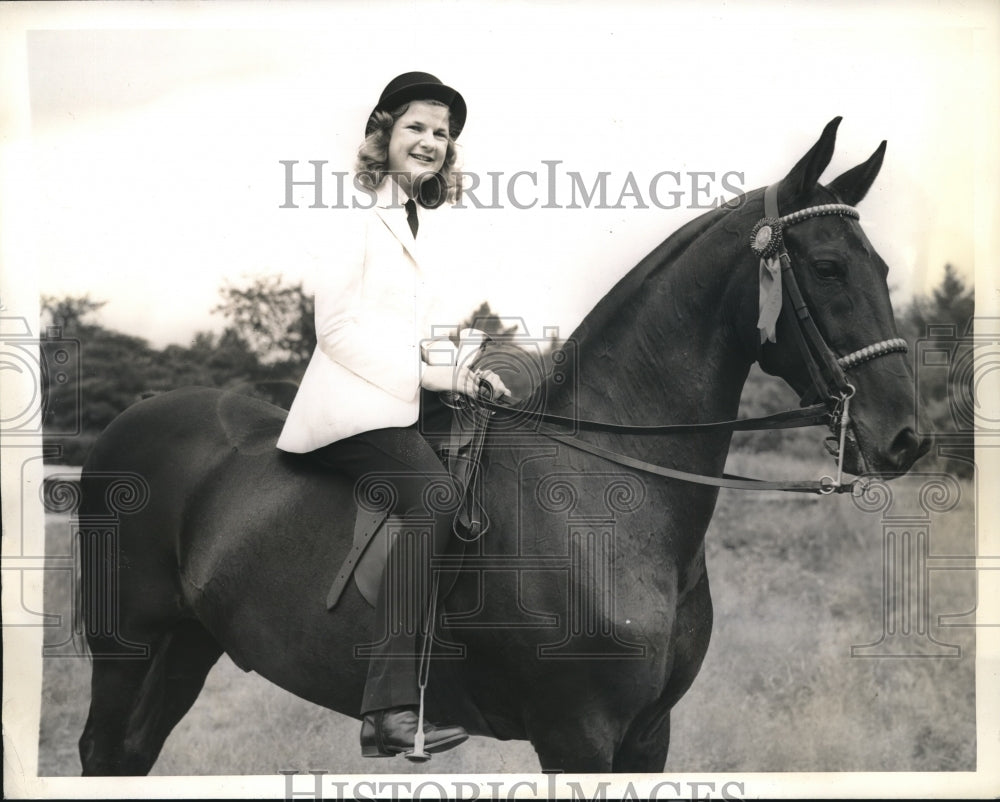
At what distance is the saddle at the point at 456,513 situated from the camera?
12.7ft

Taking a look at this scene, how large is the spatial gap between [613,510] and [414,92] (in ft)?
6.30

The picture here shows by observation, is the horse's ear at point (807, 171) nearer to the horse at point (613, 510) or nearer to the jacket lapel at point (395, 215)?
the horse at point (613, 510)

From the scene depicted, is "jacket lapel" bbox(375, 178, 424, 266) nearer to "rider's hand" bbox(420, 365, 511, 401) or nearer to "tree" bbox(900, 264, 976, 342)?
"rider's hand" bbox(420, 365, 511, 401)

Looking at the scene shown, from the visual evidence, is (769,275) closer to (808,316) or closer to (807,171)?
(808,316)

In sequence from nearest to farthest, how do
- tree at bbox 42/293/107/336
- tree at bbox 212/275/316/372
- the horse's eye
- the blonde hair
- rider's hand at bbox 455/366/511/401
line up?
the horse's eye < rider's hand at bbox 455/366/511/401 < the blonde hair < tree at bbox 42/293/107/336 < tree at bbox 212/275/316/372

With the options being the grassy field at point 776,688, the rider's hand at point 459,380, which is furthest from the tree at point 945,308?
the rider's hand at point 459,380

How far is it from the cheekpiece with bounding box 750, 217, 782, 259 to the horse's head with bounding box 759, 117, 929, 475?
0.05 m

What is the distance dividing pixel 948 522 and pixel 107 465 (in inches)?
164

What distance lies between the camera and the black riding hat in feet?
13.8

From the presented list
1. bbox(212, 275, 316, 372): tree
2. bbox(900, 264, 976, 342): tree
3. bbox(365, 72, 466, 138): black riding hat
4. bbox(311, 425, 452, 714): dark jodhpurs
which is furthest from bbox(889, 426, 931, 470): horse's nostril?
bbox(212, 275, 316, 372): tree

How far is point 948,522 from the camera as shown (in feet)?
16.8

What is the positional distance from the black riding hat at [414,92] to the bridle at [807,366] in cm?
142

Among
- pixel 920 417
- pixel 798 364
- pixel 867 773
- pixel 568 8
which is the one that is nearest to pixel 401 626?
pixel 798 364

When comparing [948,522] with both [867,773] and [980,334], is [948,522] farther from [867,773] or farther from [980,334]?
[867,773]
